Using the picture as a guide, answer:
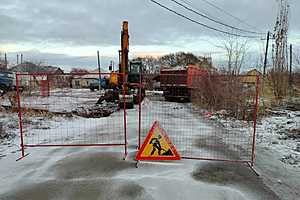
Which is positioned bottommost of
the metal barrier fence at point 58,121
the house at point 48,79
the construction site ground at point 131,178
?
the construction site ground at point 131,178

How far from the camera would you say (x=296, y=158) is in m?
6.29

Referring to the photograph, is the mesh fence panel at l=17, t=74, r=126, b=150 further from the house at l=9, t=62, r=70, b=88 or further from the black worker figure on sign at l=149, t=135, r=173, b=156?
the black worker figure on sign at l=149, t=135, r=173, b=156

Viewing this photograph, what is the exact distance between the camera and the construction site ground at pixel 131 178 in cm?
434

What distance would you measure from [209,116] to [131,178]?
854 cm

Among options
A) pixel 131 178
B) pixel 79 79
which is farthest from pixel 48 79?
pixel 131 178

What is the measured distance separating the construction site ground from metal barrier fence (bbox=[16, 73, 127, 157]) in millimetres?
573

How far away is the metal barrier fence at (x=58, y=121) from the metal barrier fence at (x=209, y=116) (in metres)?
1.21

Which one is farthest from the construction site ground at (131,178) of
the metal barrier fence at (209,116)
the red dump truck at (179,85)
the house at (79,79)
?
the red dump truck at (179,85)

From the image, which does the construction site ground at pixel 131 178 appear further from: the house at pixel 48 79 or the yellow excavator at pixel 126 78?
the yellow excavator at pixel 126 78

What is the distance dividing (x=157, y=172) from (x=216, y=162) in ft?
5.03

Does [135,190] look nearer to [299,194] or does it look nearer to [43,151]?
[299,194]

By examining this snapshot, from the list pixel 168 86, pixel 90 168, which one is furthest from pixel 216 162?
pixel 168 86

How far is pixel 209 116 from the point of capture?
12820 millimetres

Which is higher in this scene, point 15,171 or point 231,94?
point 231,94
